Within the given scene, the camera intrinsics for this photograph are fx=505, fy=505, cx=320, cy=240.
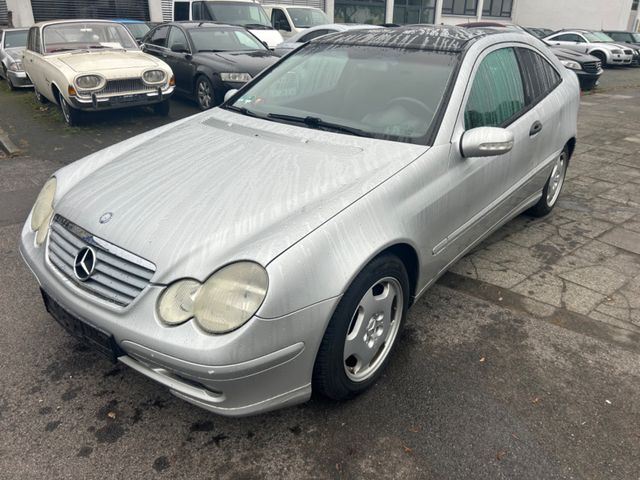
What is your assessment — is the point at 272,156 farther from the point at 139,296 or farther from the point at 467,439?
the point at 467,439

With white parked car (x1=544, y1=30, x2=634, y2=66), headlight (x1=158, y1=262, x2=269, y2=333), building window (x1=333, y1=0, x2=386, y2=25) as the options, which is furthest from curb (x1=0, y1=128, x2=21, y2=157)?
building window (x1=333, y1=0, x2=386, y2=25)

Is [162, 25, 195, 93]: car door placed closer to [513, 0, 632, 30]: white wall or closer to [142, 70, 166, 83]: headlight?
[142, 70, 166, 83]: headlight

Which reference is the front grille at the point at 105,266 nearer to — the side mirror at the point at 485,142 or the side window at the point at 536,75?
the side mirror at the point at 485,142

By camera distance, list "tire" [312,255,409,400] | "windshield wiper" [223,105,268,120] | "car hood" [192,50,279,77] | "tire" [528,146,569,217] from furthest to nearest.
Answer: "car hood" [192,50,279,77]
"tire" [528,146,569,217]
"windshield wiper" [223,105,268,120]
"tire" [312,255,409,400]

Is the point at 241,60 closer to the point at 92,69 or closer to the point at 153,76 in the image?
the point at 153,76

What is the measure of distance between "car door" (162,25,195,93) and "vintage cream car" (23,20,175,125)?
0.76 metres

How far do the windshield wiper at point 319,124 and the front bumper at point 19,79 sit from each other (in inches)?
389

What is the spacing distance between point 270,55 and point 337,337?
812cm

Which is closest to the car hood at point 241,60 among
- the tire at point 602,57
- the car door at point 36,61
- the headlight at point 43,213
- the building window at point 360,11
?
the car door at point 36,61

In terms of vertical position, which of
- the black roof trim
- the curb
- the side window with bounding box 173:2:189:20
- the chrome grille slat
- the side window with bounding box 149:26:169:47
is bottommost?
the curb

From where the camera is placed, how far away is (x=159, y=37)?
10156mm

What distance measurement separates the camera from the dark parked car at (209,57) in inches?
326

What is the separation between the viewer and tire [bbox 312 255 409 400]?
2125 millimetres

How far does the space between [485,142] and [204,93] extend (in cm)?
699
